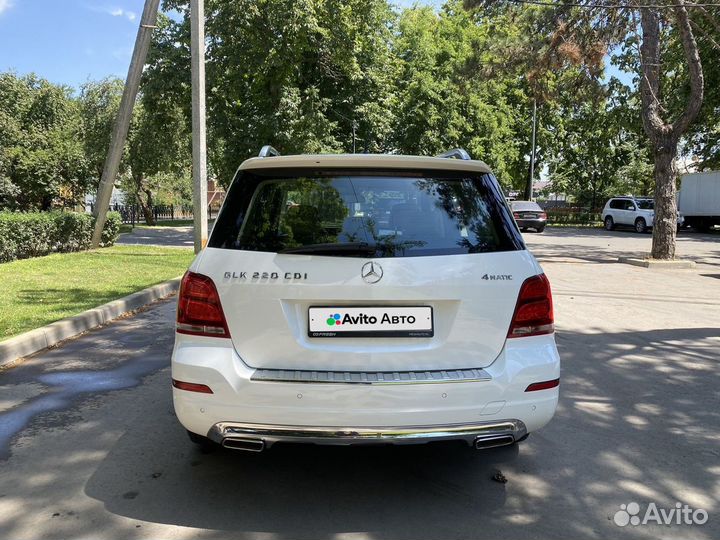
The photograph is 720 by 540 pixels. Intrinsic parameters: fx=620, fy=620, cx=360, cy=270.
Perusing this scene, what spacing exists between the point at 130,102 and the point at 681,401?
1459 centimetres

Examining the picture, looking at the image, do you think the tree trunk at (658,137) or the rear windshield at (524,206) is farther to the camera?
the rear windshield at (524,206)

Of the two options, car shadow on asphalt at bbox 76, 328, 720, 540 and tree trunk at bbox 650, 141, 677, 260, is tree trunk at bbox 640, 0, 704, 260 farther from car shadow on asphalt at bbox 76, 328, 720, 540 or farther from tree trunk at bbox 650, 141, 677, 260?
car shadow on asphalt at bbox 76, 328, 720, 540

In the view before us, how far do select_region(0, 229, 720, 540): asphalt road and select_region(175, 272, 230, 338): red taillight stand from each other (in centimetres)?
89

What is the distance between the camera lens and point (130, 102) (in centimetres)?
1564

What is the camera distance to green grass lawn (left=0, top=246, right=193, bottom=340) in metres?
7.43

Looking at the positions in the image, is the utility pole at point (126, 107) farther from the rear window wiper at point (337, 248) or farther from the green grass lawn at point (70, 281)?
the rear window wiper at point (337, 248)

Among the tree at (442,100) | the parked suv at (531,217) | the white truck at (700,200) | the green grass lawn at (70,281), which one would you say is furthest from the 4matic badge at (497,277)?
the white truck at (700,200)

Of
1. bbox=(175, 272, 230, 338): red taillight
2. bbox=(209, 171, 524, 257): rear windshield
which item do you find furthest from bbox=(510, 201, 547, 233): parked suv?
bbox=(175, 272, 230, 338): red taillight

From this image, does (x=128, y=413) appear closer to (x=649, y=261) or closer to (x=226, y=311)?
(x=226, y=311)

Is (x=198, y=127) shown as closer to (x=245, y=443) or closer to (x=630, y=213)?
(x=245, y=443)

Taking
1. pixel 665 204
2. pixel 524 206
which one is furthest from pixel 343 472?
pixel 524 206

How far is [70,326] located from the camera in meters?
7.04

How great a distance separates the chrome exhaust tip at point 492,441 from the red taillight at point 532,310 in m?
0.50

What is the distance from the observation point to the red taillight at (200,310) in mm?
3086
